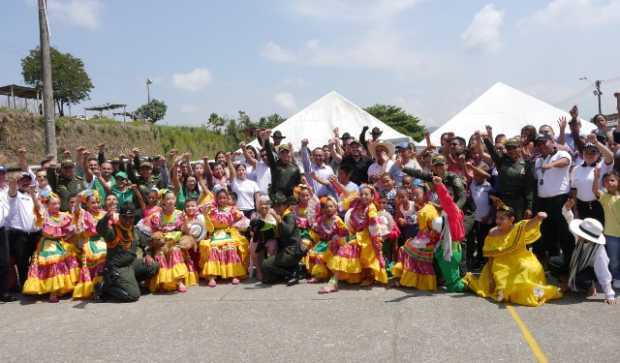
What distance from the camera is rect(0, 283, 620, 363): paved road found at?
411 centimetres

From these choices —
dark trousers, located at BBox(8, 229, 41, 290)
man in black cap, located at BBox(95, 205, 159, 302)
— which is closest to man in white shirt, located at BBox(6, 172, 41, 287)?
dark trousers, located at BBox(8, 229, 41, 290)

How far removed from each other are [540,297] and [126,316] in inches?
176

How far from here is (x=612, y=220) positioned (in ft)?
18.8

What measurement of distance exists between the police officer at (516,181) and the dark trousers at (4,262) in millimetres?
6372

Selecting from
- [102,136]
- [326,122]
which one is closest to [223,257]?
[326,122]

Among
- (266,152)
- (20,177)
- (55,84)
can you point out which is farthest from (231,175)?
(55,84)

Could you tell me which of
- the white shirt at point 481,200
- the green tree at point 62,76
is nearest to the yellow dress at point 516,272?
the white shirt at point 481,200

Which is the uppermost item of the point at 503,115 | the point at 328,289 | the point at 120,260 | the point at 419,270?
the point at 503,115

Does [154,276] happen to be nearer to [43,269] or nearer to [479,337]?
[43,269]

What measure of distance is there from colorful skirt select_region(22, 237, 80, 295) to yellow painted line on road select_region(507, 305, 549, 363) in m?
5.21

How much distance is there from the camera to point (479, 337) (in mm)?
4371

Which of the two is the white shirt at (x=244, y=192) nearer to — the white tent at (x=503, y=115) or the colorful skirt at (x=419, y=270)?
the colorful skirt at (x=419, y=270)

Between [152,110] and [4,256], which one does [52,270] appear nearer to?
[4,256]

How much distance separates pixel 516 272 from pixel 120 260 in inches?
183
